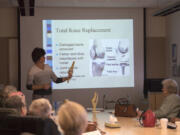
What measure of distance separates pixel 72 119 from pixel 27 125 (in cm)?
63

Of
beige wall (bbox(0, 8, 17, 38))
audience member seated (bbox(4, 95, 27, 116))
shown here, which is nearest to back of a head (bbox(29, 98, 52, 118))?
audience member seated (bbox(4, 95, 27, 116))

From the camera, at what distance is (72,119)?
187 centimetres

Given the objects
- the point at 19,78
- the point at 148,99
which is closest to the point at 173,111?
the point at 148,99

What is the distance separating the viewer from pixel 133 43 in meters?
7.80

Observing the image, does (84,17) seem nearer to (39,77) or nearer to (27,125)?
(39,77)

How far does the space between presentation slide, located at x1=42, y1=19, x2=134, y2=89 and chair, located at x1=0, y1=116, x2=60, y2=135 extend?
5.09 meters

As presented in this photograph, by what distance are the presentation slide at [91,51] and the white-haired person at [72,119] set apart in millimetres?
5668

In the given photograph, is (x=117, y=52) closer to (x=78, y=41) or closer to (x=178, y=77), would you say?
(x=78, y=41)

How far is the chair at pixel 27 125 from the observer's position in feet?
7.72

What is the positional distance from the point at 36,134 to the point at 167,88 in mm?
2529

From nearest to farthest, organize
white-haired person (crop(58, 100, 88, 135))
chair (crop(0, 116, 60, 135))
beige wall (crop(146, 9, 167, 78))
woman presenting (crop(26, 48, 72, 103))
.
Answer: white-haired person (crop(58, 100, 88, 135))
chair (crop(0, 116, 60, 135))
woman presenting (crop(26, 48, 72, 103))
beige wall (crop(146, 9, 167, 78))

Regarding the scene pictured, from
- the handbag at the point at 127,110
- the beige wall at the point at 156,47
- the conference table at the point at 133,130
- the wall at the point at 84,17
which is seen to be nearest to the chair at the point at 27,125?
the conference table at the point at 133,130

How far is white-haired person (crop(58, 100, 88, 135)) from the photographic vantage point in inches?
73.7

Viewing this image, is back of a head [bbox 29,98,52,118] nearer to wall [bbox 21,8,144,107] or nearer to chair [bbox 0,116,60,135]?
chair [bbox 0,116,60,135]
